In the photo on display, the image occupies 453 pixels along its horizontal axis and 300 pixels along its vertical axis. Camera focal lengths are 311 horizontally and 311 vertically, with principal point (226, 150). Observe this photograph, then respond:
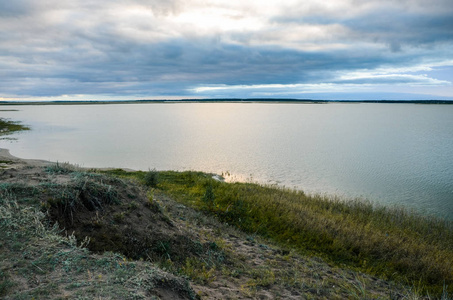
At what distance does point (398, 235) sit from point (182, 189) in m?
11.2

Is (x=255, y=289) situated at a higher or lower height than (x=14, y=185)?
lower

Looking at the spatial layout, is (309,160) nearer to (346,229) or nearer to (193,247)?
(346,229)

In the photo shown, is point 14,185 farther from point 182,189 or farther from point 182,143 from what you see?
point 182,143

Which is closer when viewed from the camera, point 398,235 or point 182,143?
point 398,235

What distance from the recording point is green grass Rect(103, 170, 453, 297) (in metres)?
10.9

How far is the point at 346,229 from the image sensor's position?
1322 centimetres

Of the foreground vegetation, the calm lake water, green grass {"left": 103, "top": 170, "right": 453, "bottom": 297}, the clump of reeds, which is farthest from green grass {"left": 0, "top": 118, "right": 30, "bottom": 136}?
the foreground vegetation

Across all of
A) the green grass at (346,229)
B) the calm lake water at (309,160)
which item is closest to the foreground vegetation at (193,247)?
the green grass at (346,229)

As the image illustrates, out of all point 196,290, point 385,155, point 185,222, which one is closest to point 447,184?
point 385,155

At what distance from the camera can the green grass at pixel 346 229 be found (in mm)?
10852

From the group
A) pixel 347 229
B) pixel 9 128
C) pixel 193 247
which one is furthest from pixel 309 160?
pixel 9 128

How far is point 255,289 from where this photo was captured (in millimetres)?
7250

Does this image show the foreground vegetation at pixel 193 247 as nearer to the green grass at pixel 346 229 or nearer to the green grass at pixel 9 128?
the green grass at pixel 346 229

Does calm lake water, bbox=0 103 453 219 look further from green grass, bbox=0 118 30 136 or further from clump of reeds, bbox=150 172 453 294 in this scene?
green grass, bbox=0 118 30 136
